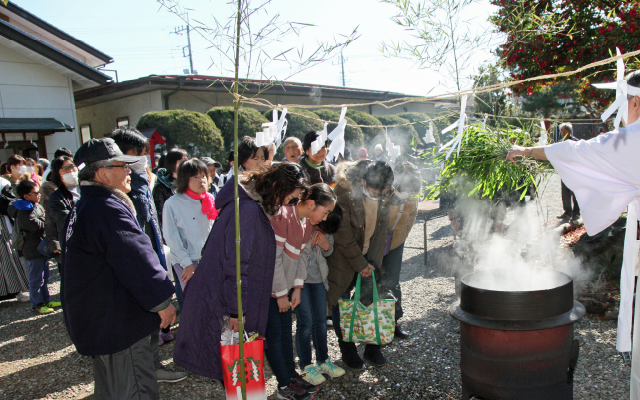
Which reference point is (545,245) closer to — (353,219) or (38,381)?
(353,219)

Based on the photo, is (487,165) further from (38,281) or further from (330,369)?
(38,281)

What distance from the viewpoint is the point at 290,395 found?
3199 millimetres

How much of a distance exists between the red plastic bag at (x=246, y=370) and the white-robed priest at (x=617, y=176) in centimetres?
201

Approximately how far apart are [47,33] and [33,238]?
1173cm

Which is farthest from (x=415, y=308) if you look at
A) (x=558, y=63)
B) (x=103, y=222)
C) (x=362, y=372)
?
(x=558, y=63)

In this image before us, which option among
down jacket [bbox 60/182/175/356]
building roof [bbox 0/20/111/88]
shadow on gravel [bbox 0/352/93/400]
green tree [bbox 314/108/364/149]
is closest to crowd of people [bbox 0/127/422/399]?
down jacket [bbox 60/182/175/356]

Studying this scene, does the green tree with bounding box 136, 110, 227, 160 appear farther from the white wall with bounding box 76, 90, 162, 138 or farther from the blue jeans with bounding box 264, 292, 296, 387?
the blue jeans with bounding box 264, 292, 296, 387

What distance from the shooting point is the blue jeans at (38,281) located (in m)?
5.56

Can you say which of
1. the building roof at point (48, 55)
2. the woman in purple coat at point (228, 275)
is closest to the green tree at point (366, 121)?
the building roof at point (48, 55)

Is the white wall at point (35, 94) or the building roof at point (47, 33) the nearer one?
the white wall at point (35, 94)

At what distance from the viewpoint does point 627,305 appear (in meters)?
2.43

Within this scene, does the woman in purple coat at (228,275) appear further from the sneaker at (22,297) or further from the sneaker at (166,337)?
the sneaker at (22,297)

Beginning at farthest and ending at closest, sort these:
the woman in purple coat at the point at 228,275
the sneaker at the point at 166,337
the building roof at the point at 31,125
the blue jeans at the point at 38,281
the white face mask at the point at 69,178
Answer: the building roof at the point at 31,125
the blue jeans at the point at 38,281
the white face mask at the point at 69,178
the sneaker at the point at 166,337
the woman in purple coat at the point at 228,275

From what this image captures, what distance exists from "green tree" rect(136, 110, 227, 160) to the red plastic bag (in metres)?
9.53
